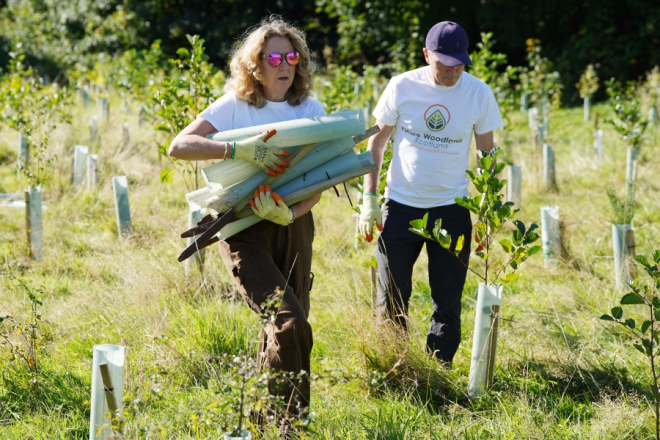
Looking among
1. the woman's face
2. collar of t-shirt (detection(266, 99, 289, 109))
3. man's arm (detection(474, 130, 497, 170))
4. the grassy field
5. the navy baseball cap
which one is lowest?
the grassy field

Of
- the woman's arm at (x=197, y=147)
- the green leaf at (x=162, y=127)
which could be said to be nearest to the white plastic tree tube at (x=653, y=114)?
the green leaf at (x=162, y=127)

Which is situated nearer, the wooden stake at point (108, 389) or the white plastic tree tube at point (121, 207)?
the wooden stake at point (108, 389)

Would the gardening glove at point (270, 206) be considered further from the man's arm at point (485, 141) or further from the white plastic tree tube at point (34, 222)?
the white plastic tree tube at point (34, 222)

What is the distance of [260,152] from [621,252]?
2986 mm

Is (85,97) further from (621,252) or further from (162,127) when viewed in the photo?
(621,252)

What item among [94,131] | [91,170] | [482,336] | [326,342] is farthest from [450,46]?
[94,131]

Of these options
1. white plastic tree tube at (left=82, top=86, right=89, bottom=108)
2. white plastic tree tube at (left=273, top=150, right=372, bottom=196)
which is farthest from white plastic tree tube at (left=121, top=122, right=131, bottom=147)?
white plastic tree tube at (left=273, top=150, right=372, bottom=196)

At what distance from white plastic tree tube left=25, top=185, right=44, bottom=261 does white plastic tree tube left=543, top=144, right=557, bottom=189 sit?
16.4 feet

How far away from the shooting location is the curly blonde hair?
3002mm

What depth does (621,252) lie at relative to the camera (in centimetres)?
480

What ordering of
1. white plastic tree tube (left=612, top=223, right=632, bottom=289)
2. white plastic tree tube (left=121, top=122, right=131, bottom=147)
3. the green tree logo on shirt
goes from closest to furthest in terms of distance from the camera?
the green tree logo on shirt < white plastic tree tube (left=612, top=223, right=632, bottom=289) < white plastic tree tube (left=121, top=122, right=131, bottom=147)

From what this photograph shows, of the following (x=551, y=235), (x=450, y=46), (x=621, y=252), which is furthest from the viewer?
(x=551, y=235)

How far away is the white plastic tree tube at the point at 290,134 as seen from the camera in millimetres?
2871

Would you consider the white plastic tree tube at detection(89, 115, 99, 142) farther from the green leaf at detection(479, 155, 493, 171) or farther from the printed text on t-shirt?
the green leaf at detection(479, 155, 493, 171)
